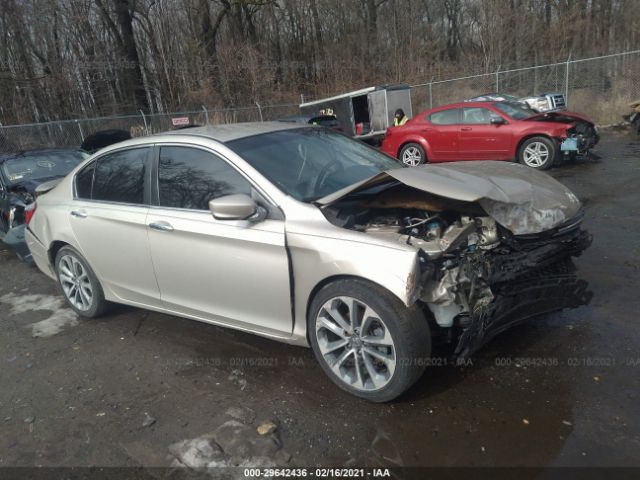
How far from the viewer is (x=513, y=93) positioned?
20.1 m

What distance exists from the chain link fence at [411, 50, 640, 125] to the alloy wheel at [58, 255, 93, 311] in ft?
56.8

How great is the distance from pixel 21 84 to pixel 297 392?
72.3ft

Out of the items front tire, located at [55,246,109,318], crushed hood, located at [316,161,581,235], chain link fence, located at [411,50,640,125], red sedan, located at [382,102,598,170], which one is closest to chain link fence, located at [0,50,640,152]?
chain link fence, located at [411,50,640,125]

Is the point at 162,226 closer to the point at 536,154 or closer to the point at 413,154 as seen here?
the point at 536,154

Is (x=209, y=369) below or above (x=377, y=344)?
below

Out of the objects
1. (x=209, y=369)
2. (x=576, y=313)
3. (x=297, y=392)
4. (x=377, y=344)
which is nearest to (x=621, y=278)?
(x=576, y=313)

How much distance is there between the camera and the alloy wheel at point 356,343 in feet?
9.19

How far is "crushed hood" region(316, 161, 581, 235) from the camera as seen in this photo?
2934 millimetres

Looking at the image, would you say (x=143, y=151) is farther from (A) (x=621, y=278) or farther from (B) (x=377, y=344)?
(A) (x=621, y=278)

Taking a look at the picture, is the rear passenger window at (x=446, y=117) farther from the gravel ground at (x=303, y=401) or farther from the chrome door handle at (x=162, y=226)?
the chrome door handle at (x=162, y=226)

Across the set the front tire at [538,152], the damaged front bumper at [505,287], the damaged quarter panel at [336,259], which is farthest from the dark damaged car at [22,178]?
the front tire at [538,152]

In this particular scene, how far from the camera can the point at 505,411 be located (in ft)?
9.08

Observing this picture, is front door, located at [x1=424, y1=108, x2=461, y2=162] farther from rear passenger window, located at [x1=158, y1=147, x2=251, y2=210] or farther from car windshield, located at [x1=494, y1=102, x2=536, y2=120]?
rear passenger window, located at [x1=158, y1=147, x2=251, y2=210]

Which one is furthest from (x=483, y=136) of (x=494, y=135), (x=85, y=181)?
(x=85, y=181)
